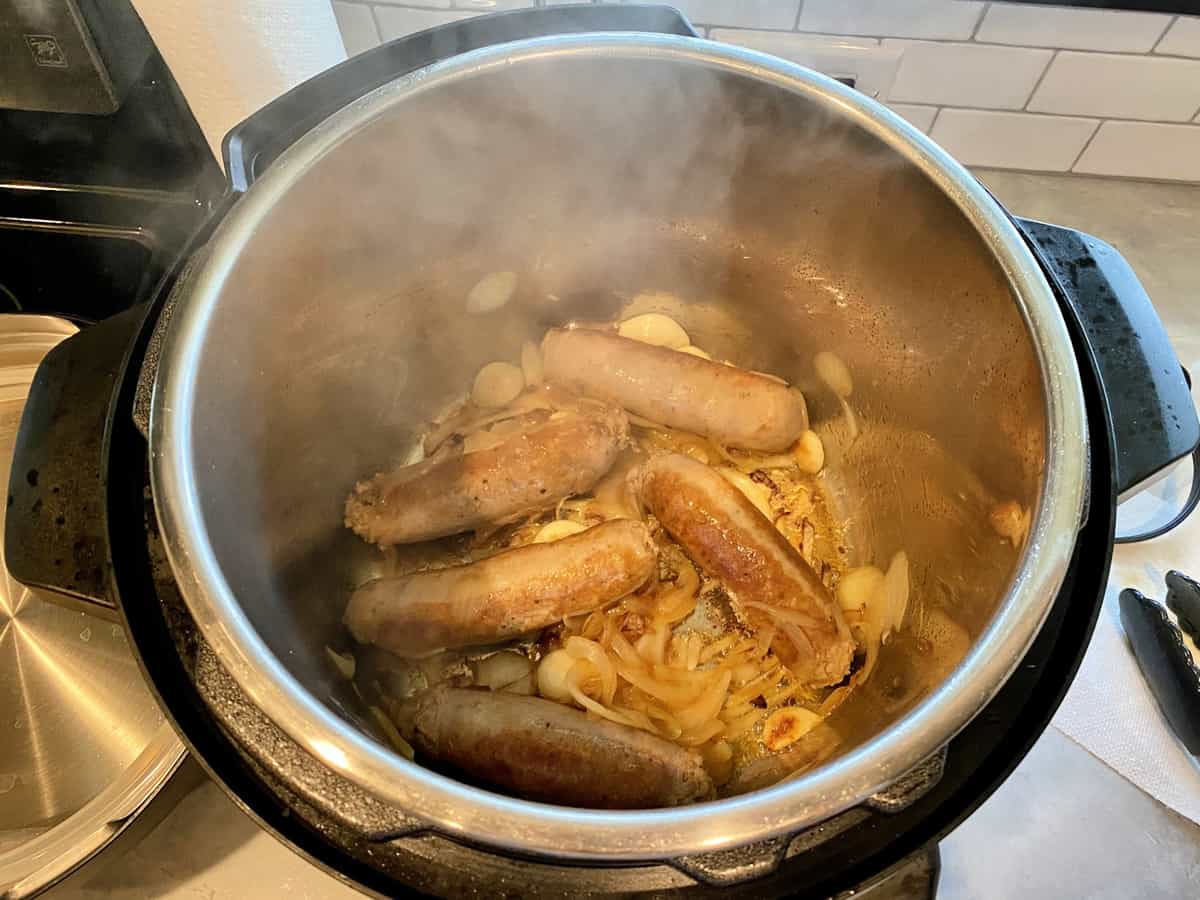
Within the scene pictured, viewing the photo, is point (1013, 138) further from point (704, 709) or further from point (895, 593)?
Answer: point (704, 709)

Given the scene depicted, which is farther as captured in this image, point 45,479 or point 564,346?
point 564,346

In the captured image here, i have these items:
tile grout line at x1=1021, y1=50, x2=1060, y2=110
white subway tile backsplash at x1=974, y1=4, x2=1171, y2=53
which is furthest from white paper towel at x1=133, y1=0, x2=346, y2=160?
tile grout line at x1=1021, y1=50, x2=1060, y2=110

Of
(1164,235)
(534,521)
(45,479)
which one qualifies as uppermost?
(1164,235)

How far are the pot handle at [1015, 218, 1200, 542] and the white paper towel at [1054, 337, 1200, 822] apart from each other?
12.2 inches

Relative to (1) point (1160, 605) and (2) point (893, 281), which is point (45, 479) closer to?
(2) point (893, 281)

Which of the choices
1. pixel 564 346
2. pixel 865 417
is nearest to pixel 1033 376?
pixel 865 417

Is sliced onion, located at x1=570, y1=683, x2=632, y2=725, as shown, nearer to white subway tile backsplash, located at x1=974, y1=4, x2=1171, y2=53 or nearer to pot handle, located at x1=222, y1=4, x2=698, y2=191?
pot handle, located at x1=222, y1=4, x2=698, y2=191

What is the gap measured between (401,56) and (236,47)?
0.20m

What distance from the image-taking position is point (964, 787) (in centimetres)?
74

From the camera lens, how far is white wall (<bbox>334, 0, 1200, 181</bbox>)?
1.49 m

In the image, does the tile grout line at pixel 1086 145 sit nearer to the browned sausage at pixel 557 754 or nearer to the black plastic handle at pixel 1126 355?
the black plastic handle at pixel 1126 355

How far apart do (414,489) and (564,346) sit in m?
0.31

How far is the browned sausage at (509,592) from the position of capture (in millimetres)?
1040

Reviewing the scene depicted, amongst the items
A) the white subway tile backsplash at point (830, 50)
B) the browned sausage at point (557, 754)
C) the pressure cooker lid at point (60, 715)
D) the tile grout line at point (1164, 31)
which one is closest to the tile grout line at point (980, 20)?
the white subway tile backsplash at point (830, 50)
